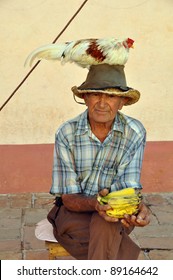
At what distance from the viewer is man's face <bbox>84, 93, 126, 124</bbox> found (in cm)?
373

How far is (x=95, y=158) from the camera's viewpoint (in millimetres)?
3840

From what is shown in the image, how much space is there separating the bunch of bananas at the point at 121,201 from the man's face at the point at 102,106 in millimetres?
442

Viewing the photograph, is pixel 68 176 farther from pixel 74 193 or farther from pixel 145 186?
pixel 145 186

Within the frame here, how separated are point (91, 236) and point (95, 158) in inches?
19.8

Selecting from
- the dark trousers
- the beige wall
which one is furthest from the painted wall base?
the dark trousers

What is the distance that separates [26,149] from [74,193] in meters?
2.37

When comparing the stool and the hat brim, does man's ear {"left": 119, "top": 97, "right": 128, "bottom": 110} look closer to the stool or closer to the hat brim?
the hat brim

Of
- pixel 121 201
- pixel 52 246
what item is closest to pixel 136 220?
pixel 121 201

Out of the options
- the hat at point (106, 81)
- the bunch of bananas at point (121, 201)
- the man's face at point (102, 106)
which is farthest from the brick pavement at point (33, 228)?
the hat at point (106, 81)

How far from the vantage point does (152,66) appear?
6035 millimetres

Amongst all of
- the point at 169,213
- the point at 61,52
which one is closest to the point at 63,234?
the point at 61,52

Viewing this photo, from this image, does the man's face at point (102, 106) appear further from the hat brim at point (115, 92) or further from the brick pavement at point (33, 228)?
the brick pavement at point (33, 228)

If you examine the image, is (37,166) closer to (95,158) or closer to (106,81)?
(95,158)

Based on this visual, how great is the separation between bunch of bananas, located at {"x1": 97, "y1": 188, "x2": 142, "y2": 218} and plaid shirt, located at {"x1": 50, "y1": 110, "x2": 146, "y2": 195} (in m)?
0.17
